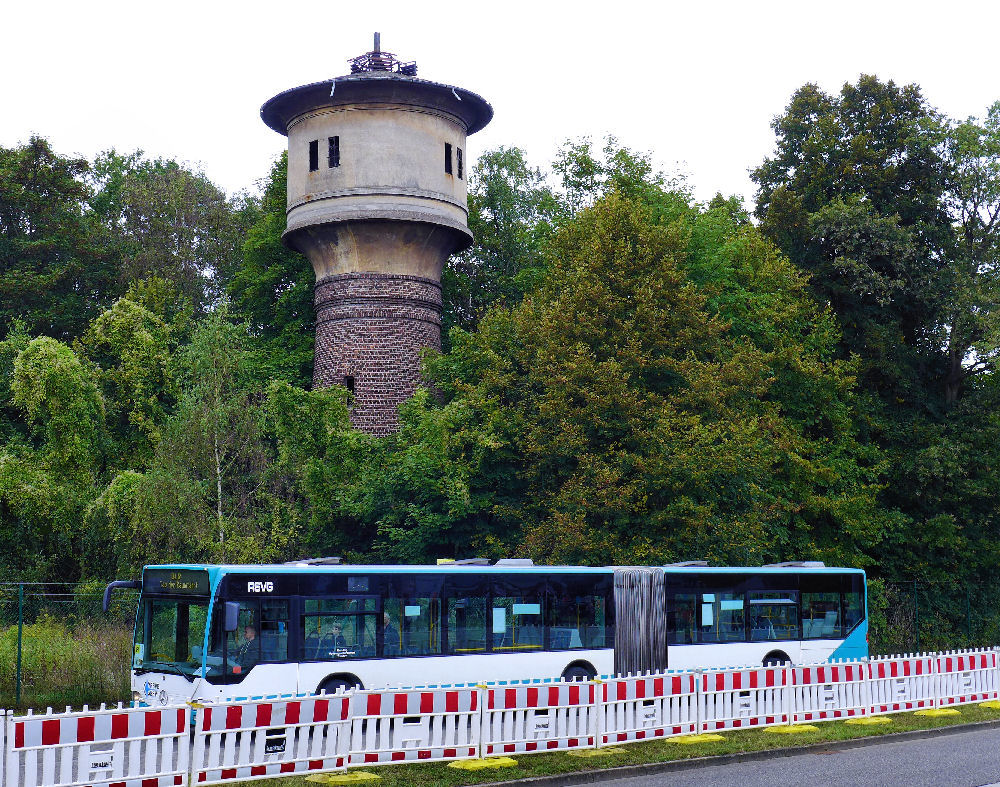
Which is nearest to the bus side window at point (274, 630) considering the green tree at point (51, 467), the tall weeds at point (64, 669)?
the tall weeds at point (64, 669)

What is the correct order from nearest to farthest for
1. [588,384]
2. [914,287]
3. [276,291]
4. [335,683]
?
[335,683]
[588,384]
[914,287]
[276,291]

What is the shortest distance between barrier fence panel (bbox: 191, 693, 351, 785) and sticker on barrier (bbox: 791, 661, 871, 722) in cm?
844

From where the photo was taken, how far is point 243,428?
99.4 ft

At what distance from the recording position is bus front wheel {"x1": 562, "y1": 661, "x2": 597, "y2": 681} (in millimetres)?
22391

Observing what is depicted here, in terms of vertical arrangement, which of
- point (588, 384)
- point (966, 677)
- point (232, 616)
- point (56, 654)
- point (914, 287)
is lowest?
point (966, 677)

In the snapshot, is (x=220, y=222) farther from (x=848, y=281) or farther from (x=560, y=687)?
(x=560, y=687)

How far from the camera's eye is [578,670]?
22.7m

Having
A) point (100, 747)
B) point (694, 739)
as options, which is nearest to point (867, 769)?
point (694, 739)

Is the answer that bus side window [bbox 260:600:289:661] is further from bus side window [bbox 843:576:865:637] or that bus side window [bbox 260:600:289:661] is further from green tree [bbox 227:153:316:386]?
green tree [bbox 227:153:316:386]

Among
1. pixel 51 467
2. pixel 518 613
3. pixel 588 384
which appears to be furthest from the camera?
pixel 51 467

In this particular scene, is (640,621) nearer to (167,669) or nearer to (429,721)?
(429,721)

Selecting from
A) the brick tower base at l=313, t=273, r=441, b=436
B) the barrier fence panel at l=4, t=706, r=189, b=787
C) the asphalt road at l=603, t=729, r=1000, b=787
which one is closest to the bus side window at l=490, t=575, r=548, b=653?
the asphalt road at l=603, t=729, r=1000, b=787

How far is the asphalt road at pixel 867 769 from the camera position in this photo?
45.6 ft

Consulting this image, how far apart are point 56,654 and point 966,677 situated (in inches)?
671
